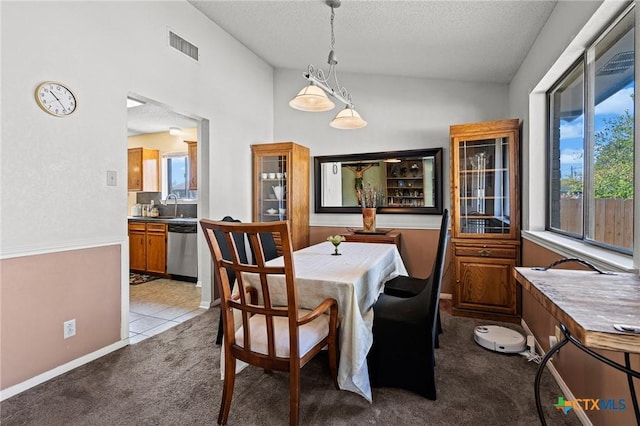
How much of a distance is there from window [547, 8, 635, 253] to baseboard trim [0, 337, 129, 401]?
11.1ft

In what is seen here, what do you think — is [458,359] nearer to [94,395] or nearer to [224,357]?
[224,357]

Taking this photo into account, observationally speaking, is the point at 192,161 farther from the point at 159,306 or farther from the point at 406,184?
the point at 406,184

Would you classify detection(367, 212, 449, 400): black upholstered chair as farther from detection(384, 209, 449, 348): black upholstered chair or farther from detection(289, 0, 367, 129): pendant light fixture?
detection(289, 0, 367, 129): pendant light fixture

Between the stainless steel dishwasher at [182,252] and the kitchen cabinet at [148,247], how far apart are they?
0.44 feet

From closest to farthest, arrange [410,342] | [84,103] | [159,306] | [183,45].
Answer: [410,342] < [84,103] < [183,45] < [159,306]

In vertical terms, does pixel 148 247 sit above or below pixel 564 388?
above

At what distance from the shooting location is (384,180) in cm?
428

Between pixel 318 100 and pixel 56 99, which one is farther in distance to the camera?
pixel 318 100

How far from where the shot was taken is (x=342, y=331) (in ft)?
6.07

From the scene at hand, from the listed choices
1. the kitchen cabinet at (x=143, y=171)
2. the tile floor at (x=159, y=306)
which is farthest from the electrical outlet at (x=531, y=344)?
the kitchen cabinet at (x=143, y=171)

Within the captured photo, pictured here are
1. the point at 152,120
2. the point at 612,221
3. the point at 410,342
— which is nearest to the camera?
the point at 612,221

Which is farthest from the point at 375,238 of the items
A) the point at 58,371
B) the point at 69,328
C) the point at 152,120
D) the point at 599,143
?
the point at 152,120

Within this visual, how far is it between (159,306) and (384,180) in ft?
A: 10.2

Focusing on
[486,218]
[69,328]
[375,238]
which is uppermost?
[486,218]
